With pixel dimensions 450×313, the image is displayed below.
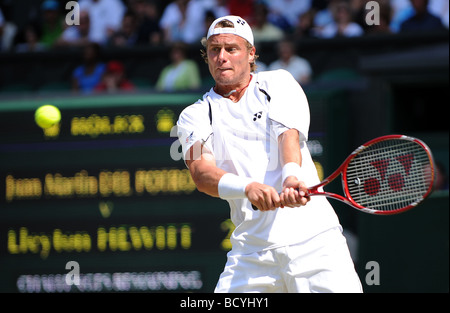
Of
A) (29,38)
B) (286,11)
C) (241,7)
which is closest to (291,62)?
(286,11)

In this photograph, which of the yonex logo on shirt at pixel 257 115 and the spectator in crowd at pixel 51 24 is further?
the spectator in crowd at pixel 51 24

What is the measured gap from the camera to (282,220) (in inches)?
189

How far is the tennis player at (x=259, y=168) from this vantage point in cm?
470

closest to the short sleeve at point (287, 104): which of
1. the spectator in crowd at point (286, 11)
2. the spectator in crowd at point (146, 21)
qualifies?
the spectator in crowd at point (146, 21)

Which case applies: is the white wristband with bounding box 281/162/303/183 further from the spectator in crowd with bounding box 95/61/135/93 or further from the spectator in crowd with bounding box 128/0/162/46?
the spectator in crowd with bounding box 128/0/162/46

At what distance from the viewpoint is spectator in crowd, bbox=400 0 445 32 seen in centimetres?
956

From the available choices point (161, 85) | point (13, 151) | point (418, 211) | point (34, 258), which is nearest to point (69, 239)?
point (34, 258)

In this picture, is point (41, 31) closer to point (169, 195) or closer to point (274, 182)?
point (169, 195)

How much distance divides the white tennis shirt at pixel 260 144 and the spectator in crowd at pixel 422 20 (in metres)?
4.99

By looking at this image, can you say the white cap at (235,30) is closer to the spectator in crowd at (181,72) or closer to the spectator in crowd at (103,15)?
the spectator in crowd at (181,72)

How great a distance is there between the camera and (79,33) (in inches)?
462

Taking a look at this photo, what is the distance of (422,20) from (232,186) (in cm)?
563

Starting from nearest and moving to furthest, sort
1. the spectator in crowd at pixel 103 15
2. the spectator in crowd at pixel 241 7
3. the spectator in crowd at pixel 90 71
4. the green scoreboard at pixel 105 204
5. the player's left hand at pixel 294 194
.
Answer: the player's left hand at pixel 294 194
the green scoreboard at pixel 105 204
the spectator in crowd at pixel 90 71
the spectator in crowd at pixel 241 7
the spectator in crowd at pixel 103 15

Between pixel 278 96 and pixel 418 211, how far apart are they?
158 inches
